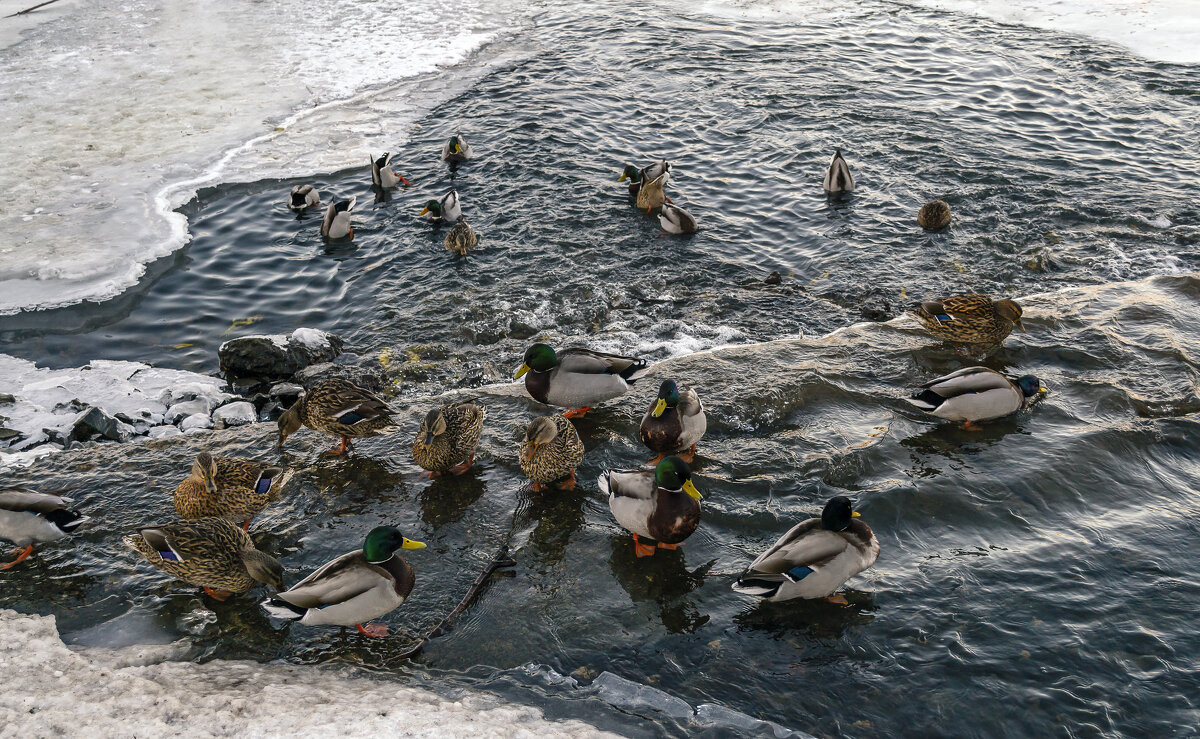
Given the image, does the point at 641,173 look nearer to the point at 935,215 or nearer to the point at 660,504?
the point at 935,215

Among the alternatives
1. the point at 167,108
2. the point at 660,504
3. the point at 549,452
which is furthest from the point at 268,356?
the point at 167,108

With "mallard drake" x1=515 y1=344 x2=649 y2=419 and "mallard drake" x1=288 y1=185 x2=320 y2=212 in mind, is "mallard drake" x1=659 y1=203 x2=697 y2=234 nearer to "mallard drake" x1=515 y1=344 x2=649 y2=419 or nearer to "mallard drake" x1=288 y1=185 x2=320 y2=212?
"mallard drake" x1=515 y1=344 x2=649 y2=419

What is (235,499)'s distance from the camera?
5777mm

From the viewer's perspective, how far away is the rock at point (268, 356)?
845 cm

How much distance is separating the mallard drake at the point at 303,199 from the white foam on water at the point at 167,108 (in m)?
1.07

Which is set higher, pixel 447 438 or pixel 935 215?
pixel 935 215

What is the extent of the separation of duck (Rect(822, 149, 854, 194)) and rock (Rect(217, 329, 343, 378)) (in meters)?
7.13

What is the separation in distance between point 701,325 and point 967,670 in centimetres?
502

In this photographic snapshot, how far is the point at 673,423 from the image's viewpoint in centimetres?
630

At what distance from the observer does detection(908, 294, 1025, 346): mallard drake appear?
7.85 meters

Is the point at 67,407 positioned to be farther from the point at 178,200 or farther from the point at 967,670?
the point at 967,670

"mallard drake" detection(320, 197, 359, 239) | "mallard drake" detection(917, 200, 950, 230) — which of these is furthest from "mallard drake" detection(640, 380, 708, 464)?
"mallard drake" detection(320, 197, 359, 239)

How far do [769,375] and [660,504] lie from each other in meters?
2.59

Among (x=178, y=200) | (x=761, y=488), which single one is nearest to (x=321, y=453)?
(x=761, y=488)
